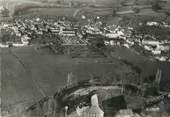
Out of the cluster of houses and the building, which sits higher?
the cluster of houses

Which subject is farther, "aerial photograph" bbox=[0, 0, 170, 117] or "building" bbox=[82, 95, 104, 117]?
"aerial photograph" bbox=[0, 0, 170, 117]

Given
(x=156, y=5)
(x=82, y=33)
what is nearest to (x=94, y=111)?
(x=82, y=33)

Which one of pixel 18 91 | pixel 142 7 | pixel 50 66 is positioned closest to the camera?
pixel 18 91

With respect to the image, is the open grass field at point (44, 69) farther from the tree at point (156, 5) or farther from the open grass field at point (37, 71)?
the tree at point (156, 5)

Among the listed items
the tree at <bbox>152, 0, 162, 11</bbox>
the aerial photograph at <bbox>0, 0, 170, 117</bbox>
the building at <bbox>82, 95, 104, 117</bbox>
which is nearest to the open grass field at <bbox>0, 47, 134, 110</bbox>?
the aerial photograph at <bbox>0, 0, 170, 117</bbox>

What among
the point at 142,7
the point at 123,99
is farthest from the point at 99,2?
the point at 123,99

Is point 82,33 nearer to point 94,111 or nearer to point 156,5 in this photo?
point 156,5

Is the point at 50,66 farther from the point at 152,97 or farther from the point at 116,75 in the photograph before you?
the point at 152,97

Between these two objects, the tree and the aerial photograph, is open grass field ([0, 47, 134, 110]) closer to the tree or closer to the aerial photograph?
the aerial photograph
